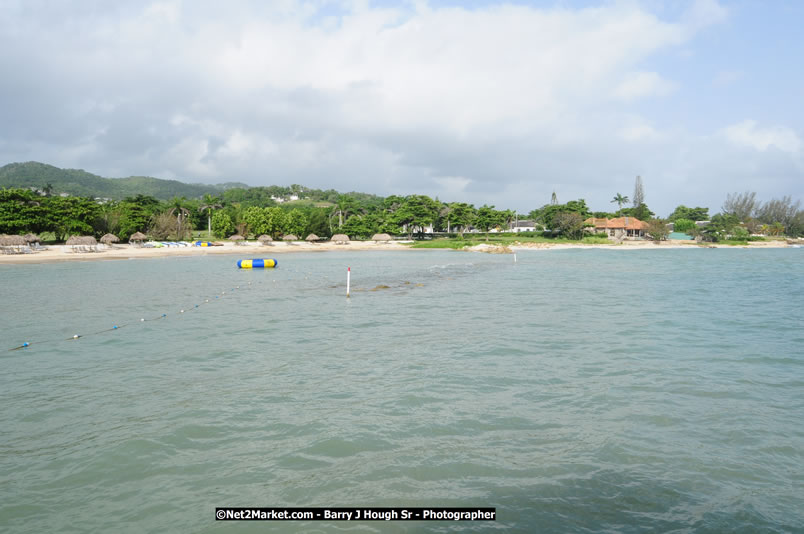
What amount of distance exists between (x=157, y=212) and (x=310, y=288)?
79366 mm

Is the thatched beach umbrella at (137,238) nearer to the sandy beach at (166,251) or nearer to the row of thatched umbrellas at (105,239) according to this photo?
the row of thatched umbrellas at (105,239)

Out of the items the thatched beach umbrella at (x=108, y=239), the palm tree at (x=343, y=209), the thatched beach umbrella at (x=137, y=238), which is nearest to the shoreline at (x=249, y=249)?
the thatched beach umbrella at (x=108, y=239)

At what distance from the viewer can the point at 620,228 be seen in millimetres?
110125

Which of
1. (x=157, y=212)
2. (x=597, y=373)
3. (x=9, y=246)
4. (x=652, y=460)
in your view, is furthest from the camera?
(x=157, y=212)

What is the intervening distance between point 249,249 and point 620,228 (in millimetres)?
81841

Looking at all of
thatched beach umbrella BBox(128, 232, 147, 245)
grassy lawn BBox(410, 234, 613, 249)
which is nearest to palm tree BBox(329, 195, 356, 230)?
grassy lawn BBox(410, 234, 613, 249)

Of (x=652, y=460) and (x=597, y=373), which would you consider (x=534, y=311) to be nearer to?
(x=597, y=373)

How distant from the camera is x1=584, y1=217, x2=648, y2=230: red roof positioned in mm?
110062

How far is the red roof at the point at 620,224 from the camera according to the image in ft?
361

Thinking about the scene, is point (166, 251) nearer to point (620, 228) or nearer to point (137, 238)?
→ point (137, 238)

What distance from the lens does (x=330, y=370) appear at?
1121 centimetres

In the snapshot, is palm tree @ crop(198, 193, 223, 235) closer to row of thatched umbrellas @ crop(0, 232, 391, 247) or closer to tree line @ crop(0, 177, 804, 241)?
tree line @ crop(0, 177, 804, 241)

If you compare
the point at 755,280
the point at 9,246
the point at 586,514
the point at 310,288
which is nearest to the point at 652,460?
the point at 586,514

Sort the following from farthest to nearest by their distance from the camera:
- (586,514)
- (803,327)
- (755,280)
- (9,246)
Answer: (9,246) < (755,280) < (803,327) < (586,514)
